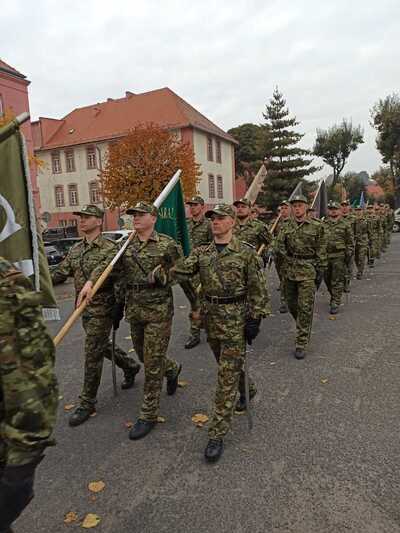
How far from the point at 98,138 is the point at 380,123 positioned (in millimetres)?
27960

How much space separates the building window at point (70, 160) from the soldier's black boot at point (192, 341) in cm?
4289

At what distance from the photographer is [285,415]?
A: 13.5 ft

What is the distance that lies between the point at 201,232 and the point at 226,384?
438 centimetres

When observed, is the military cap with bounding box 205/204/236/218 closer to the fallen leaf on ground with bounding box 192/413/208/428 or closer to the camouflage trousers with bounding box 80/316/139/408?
the camouflage trousers with bounding box 80/316/139/408

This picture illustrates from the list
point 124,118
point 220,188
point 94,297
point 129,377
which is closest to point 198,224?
point 129,377

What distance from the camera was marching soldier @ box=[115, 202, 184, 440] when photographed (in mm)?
3975

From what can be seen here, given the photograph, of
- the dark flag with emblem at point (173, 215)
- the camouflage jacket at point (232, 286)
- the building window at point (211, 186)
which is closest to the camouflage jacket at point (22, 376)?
the camouflage jacket at point (232, 286)

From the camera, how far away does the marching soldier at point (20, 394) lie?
5.32 feet

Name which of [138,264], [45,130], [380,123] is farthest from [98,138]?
[138,264]

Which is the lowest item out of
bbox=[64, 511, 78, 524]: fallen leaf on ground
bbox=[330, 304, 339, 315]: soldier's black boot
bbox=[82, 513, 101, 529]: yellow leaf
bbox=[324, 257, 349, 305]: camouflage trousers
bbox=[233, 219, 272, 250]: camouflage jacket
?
bbox=[330, 304, 339, 315]: soldier's black boot

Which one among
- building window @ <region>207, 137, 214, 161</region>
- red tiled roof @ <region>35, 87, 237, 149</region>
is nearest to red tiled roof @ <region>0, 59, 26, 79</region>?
red tiled roof @ <region>35, 87, 237, 149</region>

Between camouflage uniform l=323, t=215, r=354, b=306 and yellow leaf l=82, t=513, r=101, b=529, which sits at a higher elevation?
camouflage uniform l=323, t=215, r=354, b=306

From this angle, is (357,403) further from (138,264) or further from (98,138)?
(98,138)

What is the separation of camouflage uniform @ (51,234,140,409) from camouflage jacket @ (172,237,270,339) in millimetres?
1041
